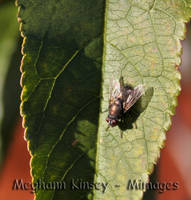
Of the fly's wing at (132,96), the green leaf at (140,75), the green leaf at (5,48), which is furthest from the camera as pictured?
the green leaf at (5,48)

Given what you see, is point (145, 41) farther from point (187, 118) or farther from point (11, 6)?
point (187, 118)

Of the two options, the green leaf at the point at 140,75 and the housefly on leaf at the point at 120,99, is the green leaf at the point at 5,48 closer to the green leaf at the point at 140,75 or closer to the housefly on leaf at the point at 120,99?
the housefly on leaf at the point at 120,99

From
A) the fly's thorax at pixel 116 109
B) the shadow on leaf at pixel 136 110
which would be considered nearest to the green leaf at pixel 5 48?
the fly's thorax at pixel 116 109

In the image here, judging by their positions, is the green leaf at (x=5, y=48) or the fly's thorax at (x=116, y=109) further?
the green leaf at (x=5, y=48)

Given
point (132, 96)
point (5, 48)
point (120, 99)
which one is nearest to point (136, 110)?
point (132, 96)

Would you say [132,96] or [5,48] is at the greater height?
[5,48]

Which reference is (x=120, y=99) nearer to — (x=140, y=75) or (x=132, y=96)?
(x=132, y=96)
